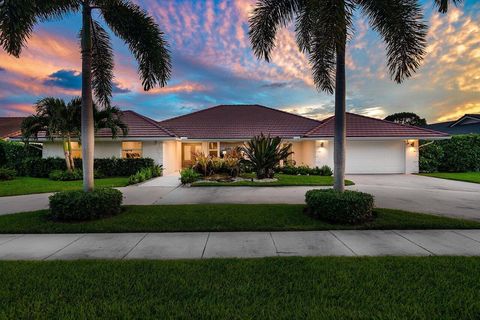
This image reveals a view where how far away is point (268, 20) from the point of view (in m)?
7.26

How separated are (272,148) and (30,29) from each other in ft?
36.3

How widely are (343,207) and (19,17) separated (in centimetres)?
809

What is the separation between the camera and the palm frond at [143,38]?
7.28 meters

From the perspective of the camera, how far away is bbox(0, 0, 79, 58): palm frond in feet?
16.5

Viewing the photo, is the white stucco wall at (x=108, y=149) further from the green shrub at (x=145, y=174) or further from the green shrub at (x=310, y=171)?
the green shrub at (x=310, y=171)

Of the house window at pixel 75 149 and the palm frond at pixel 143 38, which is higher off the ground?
the palm frond at pixel 143 38

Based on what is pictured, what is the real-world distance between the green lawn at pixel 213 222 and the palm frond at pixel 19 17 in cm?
405

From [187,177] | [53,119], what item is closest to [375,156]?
[187,177]

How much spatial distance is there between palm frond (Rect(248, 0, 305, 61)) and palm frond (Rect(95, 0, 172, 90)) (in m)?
2.83

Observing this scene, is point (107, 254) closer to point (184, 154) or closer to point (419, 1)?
point (419, 1)

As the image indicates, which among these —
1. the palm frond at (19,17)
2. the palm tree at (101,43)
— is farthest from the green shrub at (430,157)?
the palm frond at (19,17)

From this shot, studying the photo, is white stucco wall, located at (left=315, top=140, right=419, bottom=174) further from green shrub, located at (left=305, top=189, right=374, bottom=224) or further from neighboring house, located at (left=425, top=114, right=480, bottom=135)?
neighboring house, located at (left=425, top=114, right=480, bottom=135)

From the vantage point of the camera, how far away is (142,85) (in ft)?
25.5

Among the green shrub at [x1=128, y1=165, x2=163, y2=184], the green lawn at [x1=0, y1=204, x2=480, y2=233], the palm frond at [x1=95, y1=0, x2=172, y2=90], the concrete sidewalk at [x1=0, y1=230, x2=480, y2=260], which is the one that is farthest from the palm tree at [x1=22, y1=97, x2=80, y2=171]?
the concrete sidewalk at [x1=0, y1=230, x2=480, y2=260]
